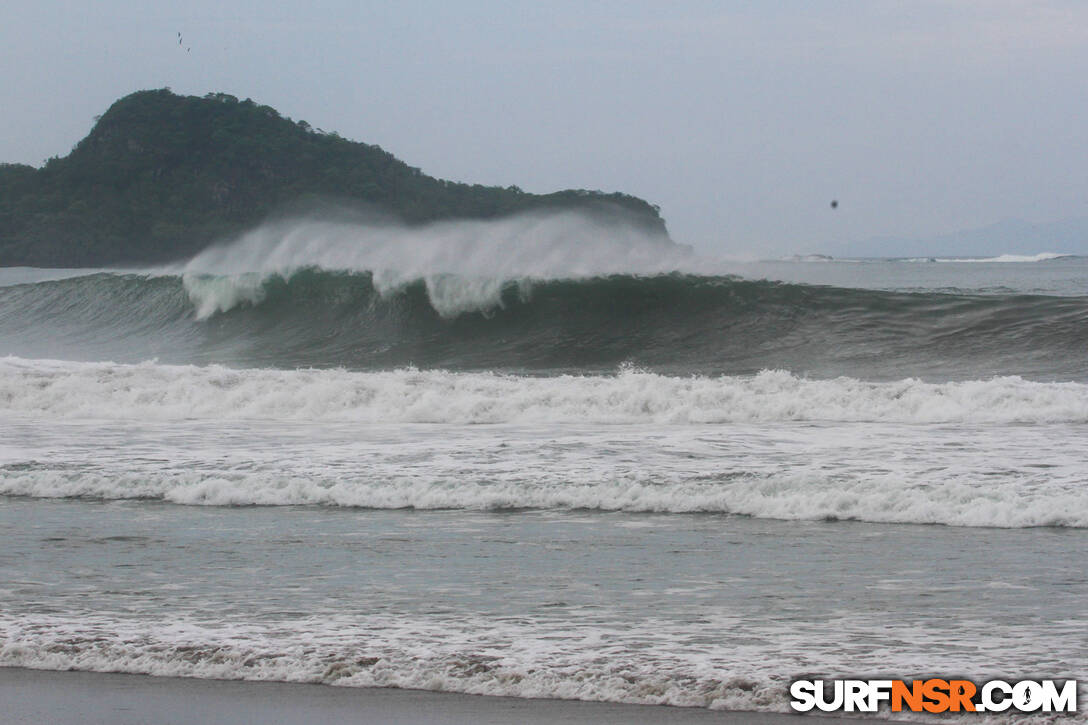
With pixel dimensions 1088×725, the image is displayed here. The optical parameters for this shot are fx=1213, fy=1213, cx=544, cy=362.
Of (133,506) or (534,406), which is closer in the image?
(133,506)

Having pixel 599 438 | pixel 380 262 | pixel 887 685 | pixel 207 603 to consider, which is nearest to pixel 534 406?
pixel 599 438

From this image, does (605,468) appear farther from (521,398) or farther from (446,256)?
(446,256)

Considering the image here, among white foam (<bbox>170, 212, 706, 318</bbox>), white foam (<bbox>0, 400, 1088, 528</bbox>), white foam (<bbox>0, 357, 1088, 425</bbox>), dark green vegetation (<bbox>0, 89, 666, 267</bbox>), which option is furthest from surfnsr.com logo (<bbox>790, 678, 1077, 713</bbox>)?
dark green vegetation (<bbox>0, 89, 666, 267</bbox>)

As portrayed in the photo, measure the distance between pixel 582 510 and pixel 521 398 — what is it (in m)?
4.68

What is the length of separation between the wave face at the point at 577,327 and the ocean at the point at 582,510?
0.13 metres

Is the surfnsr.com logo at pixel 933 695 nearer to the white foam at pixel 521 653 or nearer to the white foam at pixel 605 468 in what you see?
the white foam at pixel 521 653

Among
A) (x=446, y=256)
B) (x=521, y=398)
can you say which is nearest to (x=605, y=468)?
(x=521, y=398)

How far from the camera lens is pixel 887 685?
4.20 meters

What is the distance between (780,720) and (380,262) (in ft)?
67.4

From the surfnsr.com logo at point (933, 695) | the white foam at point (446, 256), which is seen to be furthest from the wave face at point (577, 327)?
the surfnsr.com logo at point (933, 695)

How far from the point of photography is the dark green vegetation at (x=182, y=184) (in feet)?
235

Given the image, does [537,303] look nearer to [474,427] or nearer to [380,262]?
[380,262]

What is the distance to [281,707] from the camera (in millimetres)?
4184

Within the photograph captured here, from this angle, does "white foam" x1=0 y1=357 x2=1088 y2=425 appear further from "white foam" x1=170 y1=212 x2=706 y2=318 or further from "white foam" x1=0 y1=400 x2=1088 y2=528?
"white foam" x1=170 y1=212 x2=706 y2=318
